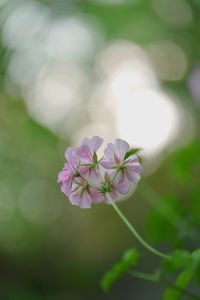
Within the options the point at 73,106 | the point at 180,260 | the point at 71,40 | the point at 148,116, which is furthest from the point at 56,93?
the point at 180,260

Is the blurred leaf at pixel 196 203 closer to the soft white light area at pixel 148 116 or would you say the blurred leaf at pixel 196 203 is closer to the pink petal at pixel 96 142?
the pink petal at pixel 96 142

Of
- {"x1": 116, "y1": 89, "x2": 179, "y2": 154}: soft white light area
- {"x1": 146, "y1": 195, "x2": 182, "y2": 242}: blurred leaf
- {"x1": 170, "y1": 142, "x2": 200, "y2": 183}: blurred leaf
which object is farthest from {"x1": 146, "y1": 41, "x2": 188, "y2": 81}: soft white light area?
{"x1": 146, "y1": 195, "x2": 182, "y2": 242}: blurred leaf

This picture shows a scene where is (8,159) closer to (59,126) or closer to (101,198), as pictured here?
(59,126)

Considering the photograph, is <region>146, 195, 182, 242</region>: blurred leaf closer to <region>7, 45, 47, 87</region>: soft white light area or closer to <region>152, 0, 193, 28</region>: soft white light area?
<region>7, 45, 47, 87</region>: soft white light area

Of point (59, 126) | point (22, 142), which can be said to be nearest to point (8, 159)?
point (22, 142)

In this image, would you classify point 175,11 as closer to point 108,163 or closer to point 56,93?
point 56,93

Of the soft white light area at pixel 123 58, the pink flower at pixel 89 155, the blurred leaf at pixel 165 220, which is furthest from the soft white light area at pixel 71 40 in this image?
the pink flower at pixel 89 155

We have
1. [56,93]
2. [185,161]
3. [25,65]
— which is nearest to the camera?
[185,161]
